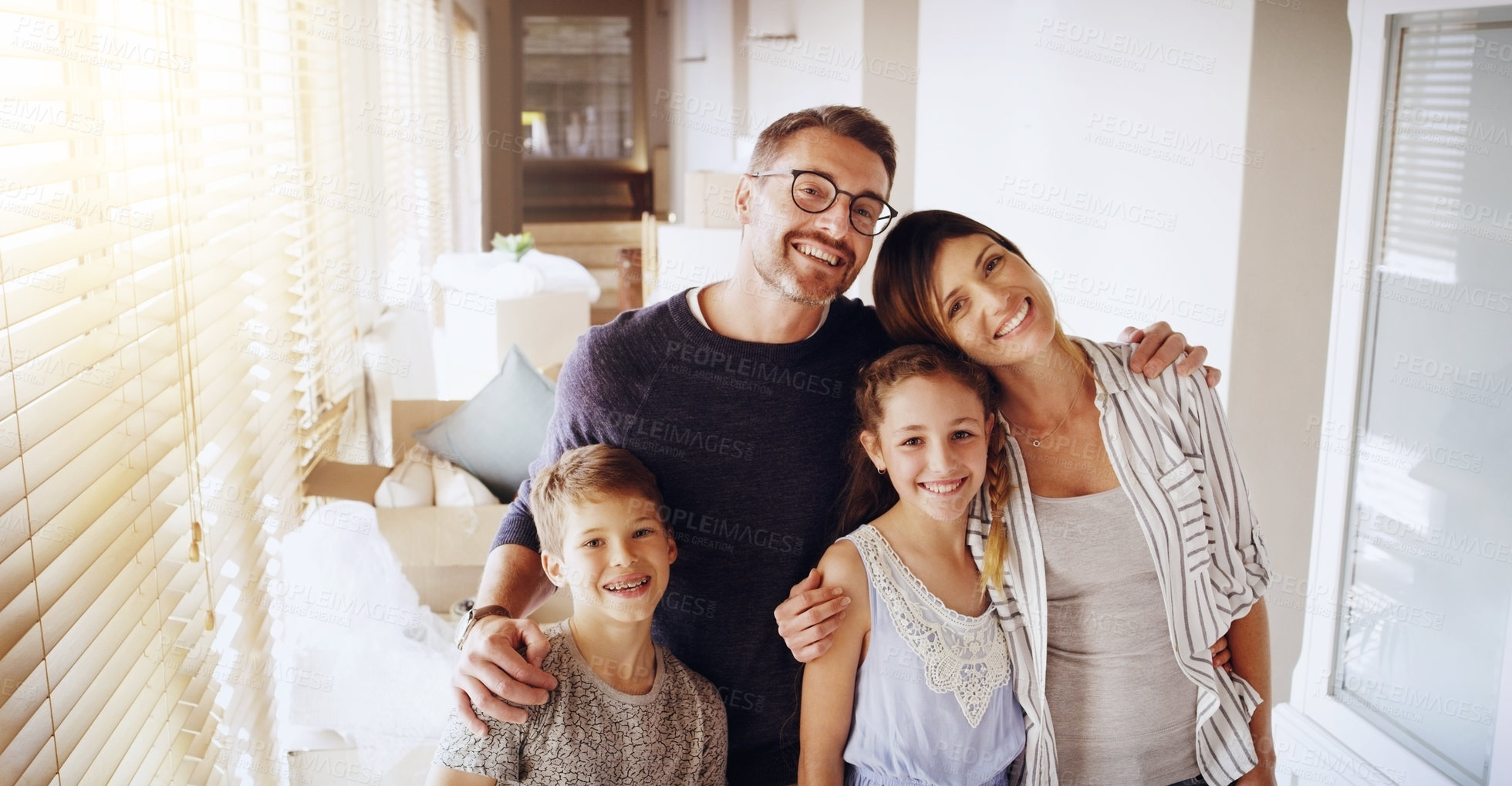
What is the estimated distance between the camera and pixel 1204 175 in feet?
7.11

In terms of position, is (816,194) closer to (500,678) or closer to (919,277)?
(919,277)

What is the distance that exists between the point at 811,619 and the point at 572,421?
19.0 inches

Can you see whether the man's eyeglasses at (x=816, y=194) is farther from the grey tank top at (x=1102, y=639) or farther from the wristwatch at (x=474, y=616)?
the wristwatch at (x=474, y=616)

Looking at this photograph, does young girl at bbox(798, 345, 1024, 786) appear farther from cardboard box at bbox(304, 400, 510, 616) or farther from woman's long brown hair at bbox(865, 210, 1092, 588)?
cardboard box at bbox(304, 400, 510, 616)

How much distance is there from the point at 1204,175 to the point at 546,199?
8878 millimetres

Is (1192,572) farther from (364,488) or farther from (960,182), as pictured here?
(960,182)

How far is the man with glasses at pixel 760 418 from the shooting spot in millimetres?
1460

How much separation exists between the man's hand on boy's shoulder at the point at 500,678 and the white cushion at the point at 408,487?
138 cm

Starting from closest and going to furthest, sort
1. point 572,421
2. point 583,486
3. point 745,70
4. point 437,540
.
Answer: point 583,486 → point 572,421 → point 437,540 → point 745,70

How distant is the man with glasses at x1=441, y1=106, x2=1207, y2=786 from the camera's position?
57.5 inches

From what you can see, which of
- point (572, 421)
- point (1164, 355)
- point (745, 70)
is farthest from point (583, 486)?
point (745, 70)

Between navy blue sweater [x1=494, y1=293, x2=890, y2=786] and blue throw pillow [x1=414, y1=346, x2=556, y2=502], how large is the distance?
130cm

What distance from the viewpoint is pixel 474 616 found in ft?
4.62

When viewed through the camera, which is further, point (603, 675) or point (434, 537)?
point (434, 537)
